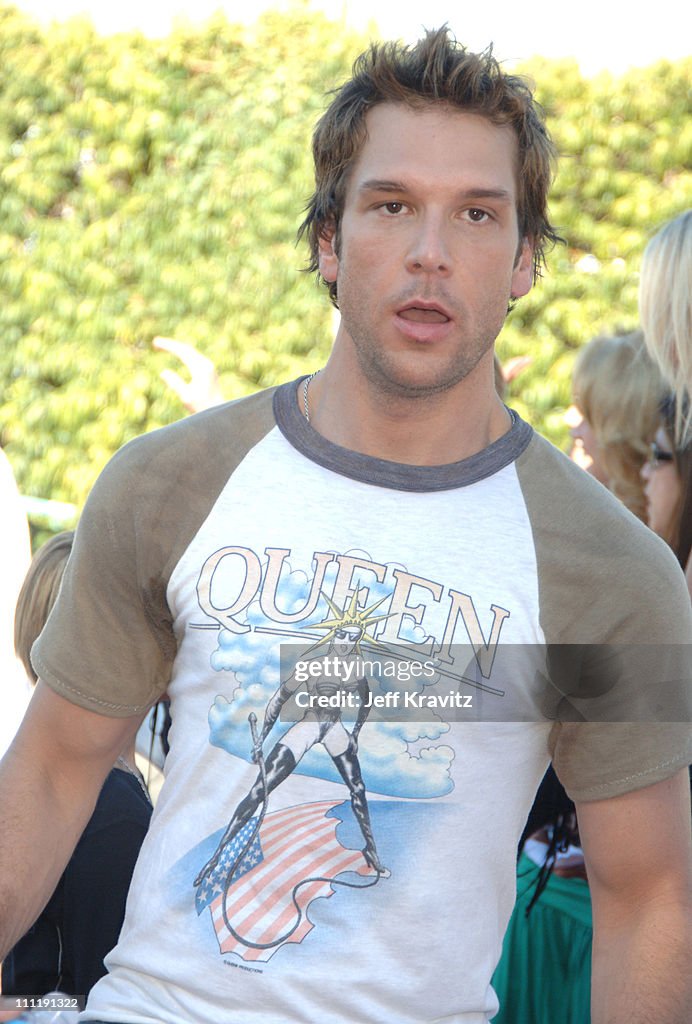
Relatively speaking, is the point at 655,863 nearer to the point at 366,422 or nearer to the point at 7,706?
the point at 366,422

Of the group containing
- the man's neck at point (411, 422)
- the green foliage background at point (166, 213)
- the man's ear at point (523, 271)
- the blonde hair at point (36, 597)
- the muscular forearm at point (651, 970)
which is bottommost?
the muscular forearm at point (651, 970)

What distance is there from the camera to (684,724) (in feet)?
6.68

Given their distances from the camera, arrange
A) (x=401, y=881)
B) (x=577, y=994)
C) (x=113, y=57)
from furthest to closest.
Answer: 1. (x=113, y=57)
2. (x=577, y=994)
3. (x=401, y=881)

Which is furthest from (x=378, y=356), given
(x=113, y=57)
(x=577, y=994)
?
(x=113, y=57)

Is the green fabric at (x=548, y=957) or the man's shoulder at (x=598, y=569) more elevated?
the man's shoulder at (x=598, y=569)

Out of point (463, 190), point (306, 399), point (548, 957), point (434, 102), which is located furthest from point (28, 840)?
point (548, 957)

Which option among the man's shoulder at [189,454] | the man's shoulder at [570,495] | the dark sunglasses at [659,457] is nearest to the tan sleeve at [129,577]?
the man's shoulder at [189,454]

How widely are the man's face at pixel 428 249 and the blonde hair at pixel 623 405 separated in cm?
A: 163

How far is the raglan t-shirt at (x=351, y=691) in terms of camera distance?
1.95m

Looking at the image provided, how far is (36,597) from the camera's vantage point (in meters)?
3.23

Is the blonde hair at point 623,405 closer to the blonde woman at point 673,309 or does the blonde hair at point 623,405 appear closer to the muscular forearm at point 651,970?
the blonde woman at point 673,309

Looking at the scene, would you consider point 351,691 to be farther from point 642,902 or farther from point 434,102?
point 434,102

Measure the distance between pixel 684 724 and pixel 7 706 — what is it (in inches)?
75.1

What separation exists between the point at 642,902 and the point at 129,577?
0.99m
